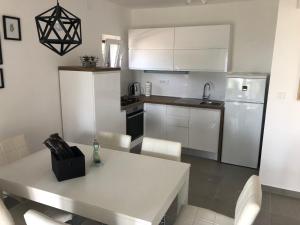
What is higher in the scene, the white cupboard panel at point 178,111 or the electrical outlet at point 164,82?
the electrical outlet at point 164,82

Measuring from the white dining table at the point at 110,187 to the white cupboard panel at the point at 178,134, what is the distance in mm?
2069

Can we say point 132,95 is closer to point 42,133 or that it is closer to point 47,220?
point 42,133

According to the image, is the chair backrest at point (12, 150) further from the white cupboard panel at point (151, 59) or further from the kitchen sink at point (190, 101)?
the white cupboard panel at point (151, 59)

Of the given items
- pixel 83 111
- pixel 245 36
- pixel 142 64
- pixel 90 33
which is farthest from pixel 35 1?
pixel 245 36

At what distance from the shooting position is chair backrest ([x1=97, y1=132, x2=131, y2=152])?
253 cm

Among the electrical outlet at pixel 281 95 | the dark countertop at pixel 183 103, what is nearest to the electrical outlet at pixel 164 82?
the dark countertop at pixel 183 103

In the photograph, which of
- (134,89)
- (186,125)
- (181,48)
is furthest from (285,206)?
(134,89)

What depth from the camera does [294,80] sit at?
9.16 feet

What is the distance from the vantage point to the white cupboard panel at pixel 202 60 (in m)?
3.83

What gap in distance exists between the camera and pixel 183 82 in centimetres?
454

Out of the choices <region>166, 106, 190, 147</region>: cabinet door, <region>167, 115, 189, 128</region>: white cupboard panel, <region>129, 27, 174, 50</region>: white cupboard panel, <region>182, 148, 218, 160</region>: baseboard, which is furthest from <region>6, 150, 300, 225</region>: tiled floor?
<region>129, 27, 174, 50</region>: white cupboard panel

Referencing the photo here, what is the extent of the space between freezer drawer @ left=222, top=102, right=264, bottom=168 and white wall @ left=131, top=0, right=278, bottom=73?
79cm

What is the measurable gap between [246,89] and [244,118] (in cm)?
42

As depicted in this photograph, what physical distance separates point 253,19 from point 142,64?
190 cm
